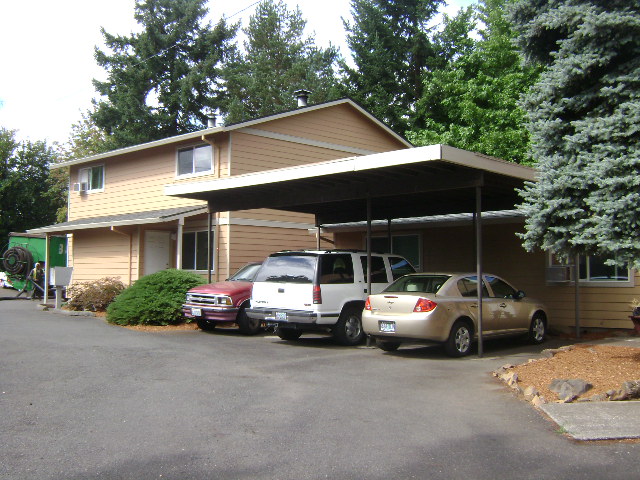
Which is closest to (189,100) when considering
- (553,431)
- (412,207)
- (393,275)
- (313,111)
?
(313,111)

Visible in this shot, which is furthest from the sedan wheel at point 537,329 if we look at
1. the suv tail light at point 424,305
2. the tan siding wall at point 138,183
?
the tan siding wall at point 138,183

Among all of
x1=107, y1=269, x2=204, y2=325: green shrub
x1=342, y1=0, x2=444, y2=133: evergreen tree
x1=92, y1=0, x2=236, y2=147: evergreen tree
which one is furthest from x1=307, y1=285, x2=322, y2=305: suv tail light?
x1=92, y1=0, x2=236, y2=147: evergreen tree

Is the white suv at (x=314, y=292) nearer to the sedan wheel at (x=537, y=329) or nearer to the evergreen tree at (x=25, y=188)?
the sedan wheel at (x=537, y=329)

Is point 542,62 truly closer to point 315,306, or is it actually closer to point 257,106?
point 315,306

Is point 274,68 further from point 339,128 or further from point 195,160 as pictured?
point 195,160

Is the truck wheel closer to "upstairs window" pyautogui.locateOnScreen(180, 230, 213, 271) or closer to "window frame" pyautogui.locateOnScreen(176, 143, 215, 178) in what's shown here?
"upstairs window" pyautogui.locateOnScreen(180, 230, 213, 271)

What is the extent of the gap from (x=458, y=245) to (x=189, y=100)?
27106 mm

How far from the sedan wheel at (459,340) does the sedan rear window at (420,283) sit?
2.54ft

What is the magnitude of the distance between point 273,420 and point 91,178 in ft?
69.7

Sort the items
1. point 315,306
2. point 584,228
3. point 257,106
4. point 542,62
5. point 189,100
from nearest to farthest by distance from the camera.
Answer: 1. point 584,228
2. point 542,62
3. point 315,306
4. point 189,100
5. point 257,106

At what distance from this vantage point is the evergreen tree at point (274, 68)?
138 feet

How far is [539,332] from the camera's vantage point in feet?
44.9

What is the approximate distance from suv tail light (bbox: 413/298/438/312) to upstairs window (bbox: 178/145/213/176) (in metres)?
11.2

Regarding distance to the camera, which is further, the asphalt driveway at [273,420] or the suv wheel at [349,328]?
the suv wheel at [349,328]
